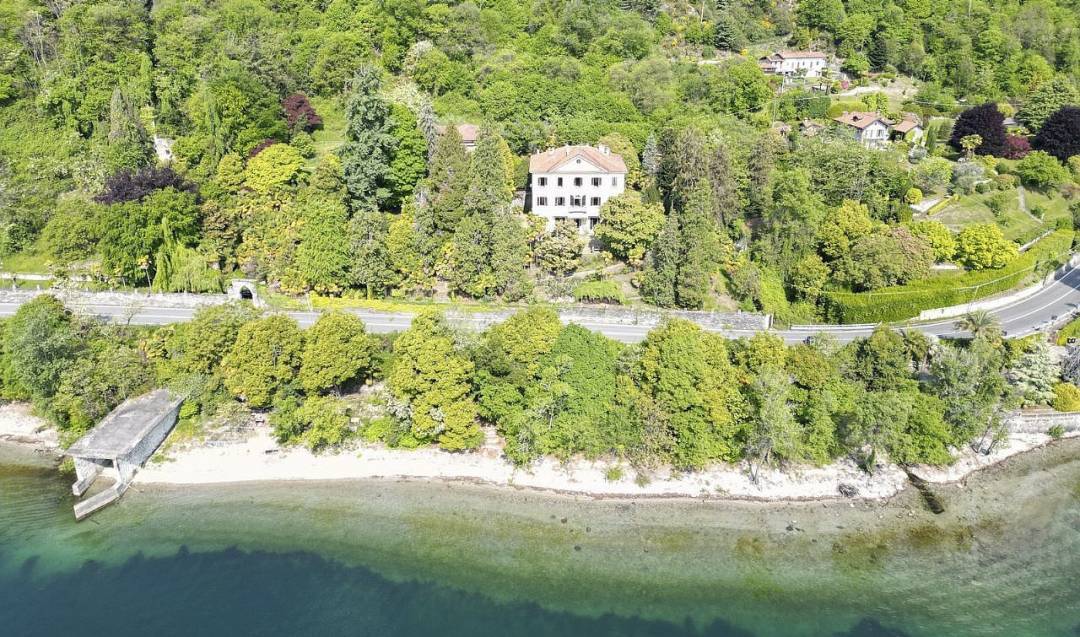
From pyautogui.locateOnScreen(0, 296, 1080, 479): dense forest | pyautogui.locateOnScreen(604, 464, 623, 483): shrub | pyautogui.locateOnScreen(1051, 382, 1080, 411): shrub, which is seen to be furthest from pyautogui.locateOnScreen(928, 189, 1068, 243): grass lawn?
pyautogui.locateOnScreen(604, 464, 623, 483): shrub

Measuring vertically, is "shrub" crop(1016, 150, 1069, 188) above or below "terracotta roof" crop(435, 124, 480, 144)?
below

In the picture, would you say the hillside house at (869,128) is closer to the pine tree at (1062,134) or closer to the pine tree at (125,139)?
the pine tree at (1062,134)

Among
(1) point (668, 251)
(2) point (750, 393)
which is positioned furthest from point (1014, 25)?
(2) point (750, 393)

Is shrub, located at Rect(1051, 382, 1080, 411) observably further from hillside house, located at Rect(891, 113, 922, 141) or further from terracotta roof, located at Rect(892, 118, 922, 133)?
terracotta roof, located at Rect(892, 118, 922, 133)

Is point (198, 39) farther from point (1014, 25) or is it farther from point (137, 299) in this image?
point (1014, 25)

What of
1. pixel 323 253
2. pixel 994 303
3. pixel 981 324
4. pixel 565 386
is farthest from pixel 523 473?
pixel 994 303

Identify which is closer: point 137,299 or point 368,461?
point 368,461

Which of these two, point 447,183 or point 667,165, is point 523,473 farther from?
point 667,165
